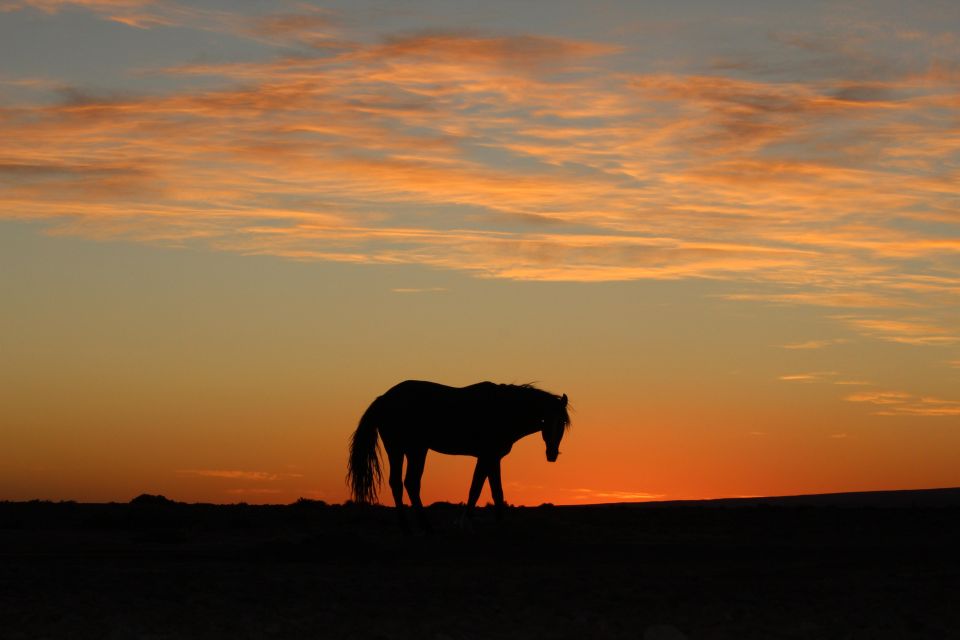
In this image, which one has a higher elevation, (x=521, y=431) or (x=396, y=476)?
(x=521, y=431)

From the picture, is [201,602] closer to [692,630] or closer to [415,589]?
[415,589]

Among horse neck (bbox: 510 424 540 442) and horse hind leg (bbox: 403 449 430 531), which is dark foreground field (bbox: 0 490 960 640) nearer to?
horse hind leg (bbox: 403 449 430 531)

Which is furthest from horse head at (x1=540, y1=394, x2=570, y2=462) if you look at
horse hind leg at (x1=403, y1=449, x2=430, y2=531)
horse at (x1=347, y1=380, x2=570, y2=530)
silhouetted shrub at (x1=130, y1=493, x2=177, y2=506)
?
silhouetted shrub at (x1=130, y1=493, x2=177, y2=506)

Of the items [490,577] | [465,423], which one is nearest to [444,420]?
[465,423]

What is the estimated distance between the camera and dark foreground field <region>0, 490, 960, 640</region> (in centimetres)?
1333

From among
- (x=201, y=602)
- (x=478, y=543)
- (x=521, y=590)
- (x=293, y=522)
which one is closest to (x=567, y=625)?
(x=521, y=590)

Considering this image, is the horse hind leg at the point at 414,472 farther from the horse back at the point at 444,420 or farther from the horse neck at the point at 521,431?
the horse neck at the point at 521,431

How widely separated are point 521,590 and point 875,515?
13.1 m

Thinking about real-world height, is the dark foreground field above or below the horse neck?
below

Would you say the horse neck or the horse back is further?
the horse neck

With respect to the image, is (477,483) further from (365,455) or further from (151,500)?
(151,500)

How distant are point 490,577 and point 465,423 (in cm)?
736

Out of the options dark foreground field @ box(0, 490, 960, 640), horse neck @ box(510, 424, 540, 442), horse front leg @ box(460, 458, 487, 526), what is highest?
horse neck @ box(510, 424, 540, 442)

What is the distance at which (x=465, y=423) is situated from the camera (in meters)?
24.0
